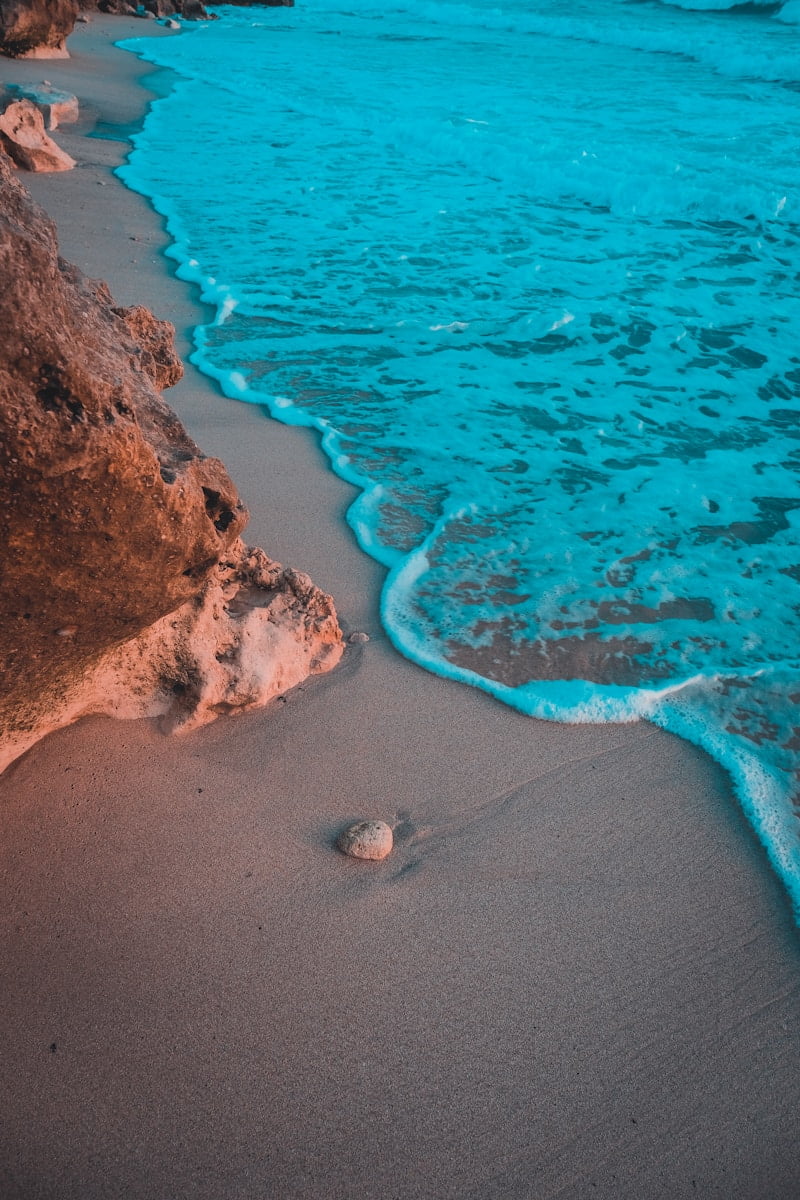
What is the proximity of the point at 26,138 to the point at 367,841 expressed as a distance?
8.88 metres

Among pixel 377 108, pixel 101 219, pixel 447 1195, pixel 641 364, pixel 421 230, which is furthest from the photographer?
pixel 377 108

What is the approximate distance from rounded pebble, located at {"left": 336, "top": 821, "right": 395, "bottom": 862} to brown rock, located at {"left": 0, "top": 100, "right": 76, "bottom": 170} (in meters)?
8.28

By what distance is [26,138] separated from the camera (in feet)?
28.0

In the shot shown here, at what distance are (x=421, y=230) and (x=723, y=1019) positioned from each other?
302 inches

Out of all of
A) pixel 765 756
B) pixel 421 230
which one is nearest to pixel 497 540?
pixel 765 756

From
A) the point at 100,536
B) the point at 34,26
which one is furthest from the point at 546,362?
the point at 34,26

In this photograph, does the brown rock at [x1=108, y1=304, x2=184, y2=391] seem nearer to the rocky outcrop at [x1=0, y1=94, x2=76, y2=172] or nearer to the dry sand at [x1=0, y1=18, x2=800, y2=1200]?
the dry sand at [x1=0, y1=18, x2=800, y2=1200]

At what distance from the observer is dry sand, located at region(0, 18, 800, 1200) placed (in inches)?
72.9

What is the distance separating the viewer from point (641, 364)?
590cm

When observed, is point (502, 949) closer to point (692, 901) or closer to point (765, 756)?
point (692, 901)

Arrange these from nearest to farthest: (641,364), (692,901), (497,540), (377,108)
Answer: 1. (692,901)
2. (497,540)
3. (641,364)
4. (377,108)

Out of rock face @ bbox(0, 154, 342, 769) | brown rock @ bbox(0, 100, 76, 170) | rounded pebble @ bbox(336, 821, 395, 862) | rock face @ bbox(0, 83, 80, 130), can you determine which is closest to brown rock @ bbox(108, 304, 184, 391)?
rock face @ bbox(0, 154, 342, 769)

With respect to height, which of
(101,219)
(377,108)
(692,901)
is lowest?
(692,901)

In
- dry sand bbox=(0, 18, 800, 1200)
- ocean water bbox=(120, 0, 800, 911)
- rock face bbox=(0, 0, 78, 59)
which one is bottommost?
dry sand bbox=(0, 18, 800, 1200)
